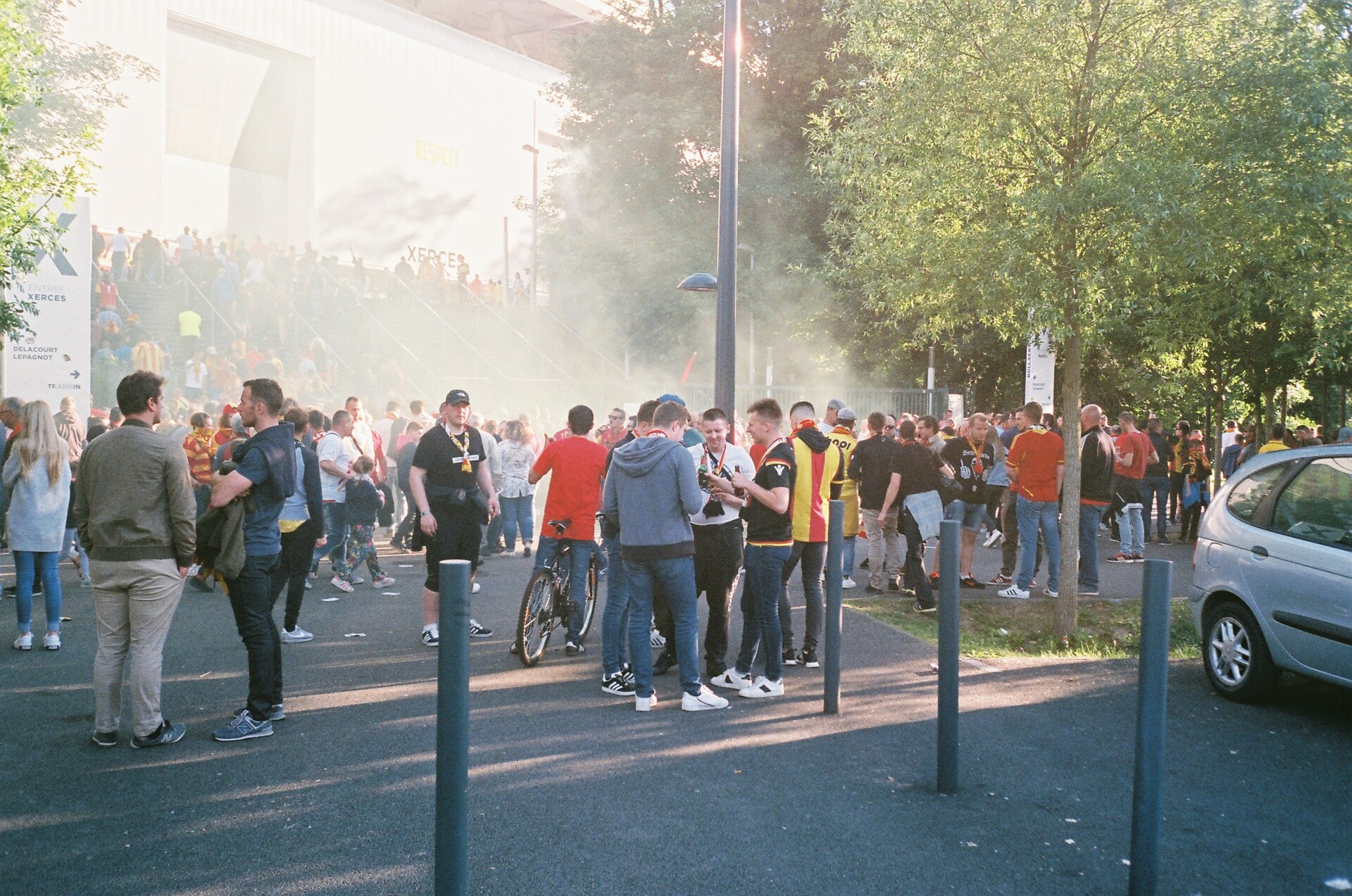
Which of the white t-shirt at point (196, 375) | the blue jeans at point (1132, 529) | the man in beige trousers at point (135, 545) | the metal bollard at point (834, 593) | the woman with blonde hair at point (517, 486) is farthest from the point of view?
the white t-shirt at point (196, 375)

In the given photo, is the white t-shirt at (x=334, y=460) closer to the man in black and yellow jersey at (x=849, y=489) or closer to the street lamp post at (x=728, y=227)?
the street lamp post at (x=728, y=227)

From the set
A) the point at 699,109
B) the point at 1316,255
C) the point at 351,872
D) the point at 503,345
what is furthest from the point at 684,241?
the point at 351,872

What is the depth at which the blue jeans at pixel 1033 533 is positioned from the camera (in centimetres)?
1213

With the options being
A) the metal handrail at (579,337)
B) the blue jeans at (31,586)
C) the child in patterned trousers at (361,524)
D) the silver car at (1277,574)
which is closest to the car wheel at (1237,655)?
the silver car at (1277,574)

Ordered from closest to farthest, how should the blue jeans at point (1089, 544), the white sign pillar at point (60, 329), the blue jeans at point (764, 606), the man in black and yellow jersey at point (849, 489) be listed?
1. the blue jeans at point (764, 606)
2. the man in black and yellow jersey at point (849, 489)
3. the blue jeans at point (1089, 544)
4. the white sign pillar at point (60, 329)

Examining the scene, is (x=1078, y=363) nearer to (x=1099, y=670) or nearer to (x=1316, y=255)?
(x=1316, y=255)

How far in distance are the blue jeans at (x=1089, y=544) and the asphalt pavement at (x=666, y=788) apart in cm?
409

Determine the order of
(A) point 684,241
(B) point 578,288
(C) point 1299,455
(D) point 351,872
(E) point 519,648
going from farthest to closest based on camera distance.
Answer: (B) point 578,288 → (A) point 684,241 → (E) point 519,648 → (C) point 1299,455 → (D) point 351,872

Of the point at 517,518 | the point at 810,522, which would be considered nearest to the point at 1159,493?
the point at 517,518

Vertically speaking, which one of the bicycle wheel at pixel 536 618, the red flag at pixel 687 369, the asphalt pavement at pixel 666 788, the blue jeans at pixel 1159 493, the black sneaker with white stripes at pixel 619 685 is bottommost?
the asphalt pavement at pixel 666 788

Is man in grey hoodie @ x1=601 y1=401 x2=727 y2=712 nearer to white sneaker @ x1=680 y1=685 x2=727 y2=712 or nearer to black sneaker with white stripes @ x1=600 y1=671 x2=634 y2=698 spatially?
white sneaker @ x1=680 y1=685 x2=727 y2=712

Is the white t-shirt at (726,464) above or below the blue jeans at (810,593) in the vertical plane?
above

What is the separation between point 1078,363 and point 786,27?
20666 millimetres

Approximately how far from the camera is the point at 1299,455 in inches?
289
